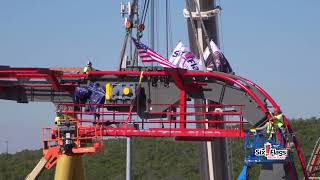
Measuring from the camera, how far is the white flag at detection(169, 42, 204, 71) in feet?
84.0

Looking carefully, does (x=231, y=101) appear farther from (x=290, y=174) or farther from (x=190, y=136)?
(x=290, y=174)

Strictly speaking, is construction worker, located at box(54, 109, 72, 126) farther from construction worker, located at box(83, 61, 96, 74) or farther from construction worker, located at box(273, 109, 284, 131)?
construction worker, located at box(273, 109, 284, 131)

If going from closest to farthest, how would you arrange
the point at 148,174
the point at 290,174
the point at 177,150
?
the point at 290,174 < the point at 148,174 < the point at 177,150

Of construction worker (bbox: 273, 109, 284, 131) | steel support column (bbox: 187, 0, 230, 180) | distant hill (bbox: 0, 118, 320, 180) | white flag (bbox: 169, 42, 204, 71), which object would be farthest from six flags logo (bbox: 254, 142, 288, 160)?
distant hill (bbox: 0, 118, 320, 180)

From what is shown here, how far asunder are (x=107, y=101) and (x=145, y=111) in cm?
142

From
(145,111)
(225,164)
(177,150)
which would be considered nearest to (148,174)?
(177,150)

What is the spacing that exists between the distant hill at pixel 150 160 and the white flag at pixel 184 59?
38.1 m

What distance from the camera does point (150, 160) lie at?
79125 mm

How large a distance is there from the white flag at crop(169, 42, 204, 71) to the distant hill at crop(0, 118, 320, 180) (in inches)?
1502

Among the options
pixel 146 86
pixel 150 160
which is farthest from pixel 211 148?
pixel 150 160

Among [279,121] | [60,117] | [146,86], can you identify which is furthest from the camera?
[146,86]

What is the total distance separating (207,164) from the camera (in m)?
29.3

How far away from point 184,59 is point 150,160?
178 ft

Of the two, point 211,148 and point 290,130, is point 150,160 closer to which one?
point 211,148
